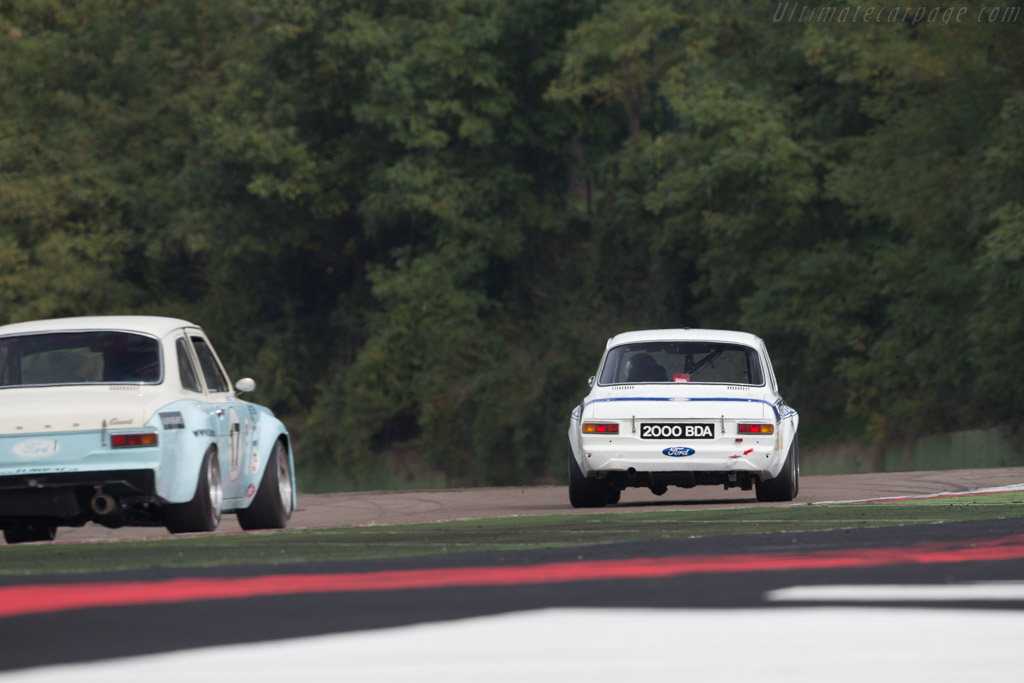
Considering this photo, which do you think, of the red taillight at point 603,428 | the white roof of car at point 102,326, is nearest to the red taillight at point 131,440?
the white roof of car at point 102,326

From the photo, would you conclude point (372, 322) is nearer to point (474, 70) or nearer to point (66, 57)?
point (474, 70)

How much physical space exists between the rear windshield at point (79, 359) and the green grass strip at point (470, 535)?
4.33 ft

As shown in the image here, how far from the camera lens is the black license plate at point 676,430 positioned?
16641 mm

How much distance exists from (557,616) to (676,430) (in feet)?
30.2

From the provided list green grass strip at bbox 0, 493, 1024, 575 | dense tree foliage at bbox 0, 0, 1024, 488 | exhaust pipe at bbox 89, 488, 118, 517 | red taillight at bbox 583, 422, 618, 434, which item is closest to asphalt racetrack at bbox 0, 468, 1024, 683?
green grass strip at bbox 0, 493, 1024, 575

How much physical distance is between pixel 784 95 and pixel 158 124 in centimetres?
2457

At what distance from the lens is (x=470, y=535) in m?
12.7

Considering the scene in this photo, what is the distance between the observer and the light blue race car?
1255cm

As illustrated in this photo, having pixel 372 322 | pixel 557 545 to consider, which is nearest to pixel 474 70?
pixel 372 322

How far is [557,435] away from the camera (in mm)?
47594

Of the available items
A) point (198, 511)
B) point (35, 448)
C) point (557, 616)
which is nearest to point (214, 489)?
point (198, 511)

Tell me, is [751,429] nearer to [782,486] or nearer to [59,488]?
[782,486]

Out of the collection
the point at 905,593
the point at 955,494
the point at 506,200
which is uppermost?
the point at 506,200

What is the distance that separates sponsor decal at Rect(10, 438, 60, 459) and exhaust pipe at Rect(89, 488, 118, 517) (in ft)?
1.29
